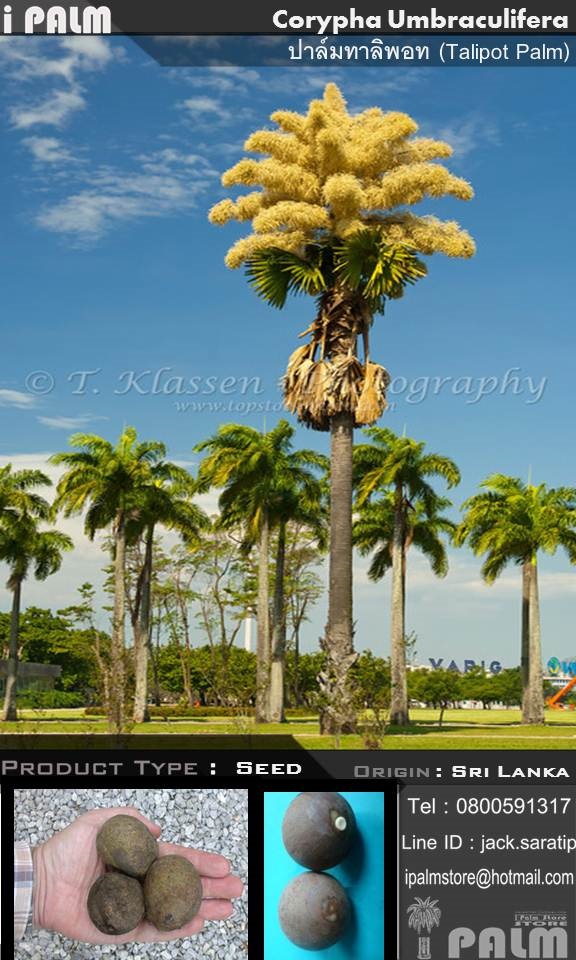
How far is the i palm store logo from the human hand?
35.6 inches

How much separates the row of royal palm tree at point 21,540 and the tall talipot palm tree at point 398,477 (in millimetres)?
8027

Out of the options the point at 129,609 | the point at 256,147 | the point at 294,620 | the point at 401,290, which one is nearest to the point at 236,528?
the point at 129,609

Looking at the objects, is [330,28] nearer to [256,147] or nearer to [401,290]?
[256,147]

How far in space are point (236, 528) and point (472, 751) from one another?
25.3 m

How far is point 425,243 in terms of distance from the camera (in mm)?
16469

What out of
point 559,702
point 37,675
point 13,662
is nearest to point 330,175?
point 13,662

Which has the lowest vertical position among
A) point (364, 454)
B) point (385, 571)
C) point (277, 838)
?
point (277, 838)

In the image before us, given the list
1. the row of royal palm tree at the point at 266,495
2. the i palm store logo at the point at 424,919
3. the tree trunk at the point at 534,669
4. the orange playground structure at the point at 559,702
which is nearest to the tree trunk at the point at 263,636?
the row of royal palm tree at the point at 266,495

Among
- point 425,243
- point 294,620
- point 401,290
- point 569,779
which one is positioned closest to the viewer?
point 569,779

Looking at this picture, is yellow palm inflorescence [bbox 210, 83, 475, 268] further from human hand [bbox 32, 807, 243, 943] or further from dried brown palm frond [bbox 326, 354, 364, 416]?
human hand [bbox 32, 807, 243, 943]

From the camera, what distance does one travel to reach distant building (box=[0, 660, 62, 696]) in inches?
1518

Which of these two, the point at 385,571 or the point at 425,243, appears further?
the point at 385,571

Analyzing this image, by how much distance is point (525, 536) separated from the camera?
29922mm

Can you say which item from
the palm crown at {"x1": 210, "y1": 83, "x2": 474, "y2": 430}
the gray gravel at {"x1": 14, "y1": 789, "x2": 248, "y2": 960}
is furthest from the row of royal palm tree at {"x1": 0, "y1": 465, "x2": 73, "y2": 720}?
the gray gravel at {"x1": 14, "y1": 789, "x2": 248, "y2": 960}
